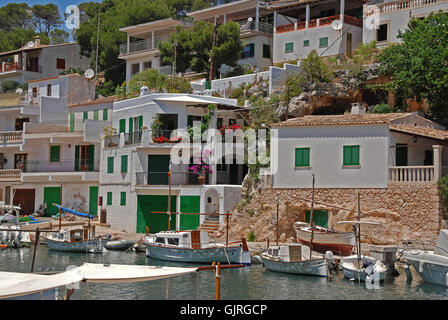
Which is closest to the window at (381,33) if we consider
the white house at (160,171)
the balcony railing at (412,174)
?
the white house at (160,171)

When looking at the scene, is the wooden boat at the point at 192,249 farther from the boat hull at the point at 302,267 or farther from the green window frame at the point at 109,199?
the green window frame at the point at 109,199

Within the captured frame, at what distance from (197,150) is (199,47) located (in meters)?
16.1

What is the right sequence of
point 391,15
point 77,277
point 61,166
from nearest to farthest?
1. point 77,277
2. point 391,15
3. point 61,166

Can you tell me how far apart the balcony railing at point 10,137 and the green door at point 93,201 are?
8.52 metres

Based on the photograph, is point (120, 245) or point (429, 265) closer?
point (429, 265)

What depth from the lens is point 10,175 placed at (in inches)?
2142

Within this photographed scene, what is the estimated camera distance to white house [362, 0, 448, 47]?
45125 millimetres

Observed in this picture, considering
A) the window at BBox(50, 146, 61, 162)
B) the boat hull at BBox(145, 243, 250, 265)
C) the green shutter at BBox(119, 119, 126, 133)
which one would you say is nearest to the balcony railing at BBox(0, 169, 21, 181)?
the window at BBox(50, 146, 61, 162)

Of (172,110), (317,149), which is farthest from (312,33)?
(317,149)

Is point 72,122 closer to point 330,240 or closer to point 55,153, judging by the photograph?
point 55,153

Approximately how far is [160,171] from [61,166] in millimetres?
12162

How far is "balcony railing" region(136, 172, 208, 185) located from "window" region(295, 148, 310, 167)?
8410 millimetres

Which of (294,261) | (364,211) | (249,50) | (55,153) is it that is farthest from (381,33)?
(55,153)

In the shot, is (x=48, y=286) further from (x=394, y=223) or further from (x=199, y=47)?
(x=199, y=47)
